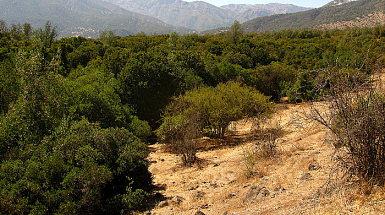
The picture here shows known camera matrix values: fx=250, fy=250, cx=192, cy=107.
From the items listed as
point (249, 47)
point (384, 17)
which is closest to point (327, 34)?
point (249, 47)

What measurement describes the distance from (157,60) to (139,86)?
4.42 meters

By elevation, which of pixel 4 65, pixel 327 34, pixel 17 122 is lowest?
pixel 17 122

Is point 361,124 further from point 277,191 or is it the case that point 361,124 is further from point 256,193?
point 256,193

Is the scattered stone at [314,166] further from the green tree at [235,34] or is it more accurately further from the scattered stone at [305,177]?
the green tree at [235,34]

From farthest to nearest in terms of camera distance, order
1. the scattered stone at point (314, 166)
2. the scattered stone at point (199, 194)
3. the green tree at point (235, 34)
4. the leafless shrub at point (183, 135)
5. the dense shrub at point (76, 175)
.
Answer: the green tree at point (235, 34), the leafless shrub at point (183, 135), the scattered stone at point (199, 194), the scattered stone at point (314, 166), the dense shrub at point (76, 175)

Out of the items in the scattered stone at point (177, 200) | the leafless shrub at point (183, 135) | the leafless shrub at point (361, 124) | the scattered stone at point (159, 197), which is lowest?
the scattered stone at point (159, 197)

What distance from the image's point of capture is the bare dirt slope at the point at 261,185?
27.2ft

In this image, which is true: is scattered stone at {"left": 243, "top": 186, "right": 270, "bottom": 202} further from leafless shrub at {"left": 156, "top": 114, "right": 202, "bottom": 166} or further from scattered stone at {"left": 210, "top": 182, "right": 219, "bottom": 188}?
leafless shrub at {"left": 156, "top": 114, "right": 202, "bottom": 166}

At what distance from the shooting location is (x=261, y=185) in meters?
12.2

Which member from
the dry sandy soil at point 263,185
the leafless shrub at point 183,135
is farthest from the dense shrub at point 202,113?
the dry sandy soil at point 263,185

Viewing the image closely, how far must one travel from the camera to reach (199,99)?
23.9 m

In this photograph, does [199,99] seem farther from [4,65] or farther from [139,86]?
[4,65]

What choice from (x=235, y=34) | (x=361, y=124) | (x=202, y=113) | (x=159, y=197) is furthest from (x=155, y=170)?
(x=235, y=34)

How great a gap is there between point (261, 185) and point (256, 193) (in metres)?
1.24
